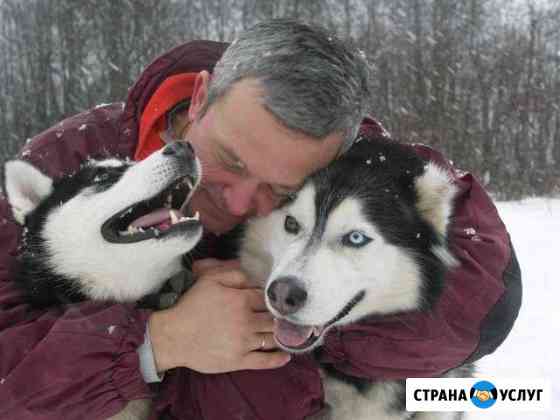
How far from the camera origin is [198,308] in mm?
A: 1790

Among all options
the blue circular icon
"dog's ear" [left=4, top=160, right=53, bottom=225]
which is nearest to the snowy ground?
the blue circular icon

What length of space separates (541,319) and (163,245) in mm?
4108

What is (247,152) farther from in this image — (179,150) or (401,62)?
(401,62)

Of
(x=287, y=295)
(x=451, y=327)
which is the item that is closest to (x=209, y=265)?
(x=287, y=295)

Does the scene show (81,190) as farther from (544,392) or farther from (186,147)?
(544,392)

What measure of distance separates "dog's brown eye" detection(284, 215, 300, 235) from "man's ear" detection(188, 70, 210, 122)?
51 cm

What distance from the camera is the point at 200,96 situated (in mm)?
2143

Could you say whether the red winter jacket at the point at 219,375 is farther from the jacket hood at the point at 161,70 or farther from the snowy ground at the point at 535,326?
the snowy ground at the point at 535,326

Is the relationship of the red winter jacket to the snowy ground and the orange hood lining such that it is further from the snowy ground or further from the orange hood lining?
the snowy ground

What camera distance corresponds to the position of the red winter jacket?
1579 millimetres

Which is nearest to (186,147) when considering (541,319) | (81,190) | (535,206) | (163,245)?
(163,245)

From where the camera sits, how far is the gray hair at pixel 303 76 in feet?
6.00

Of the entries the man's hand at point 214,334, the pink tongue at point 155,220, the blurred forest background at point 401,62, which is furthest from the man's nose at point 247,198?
the blurred forest background at point 401,62

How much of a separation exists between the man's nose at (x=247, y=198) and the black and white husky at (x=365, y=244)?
0.05 m
